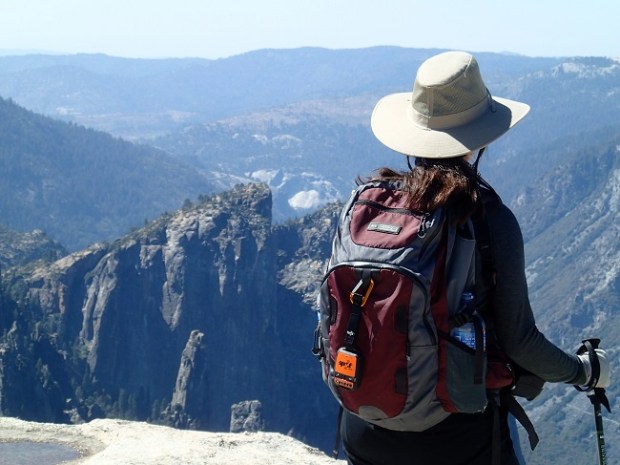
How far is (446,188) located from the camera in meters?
4.18

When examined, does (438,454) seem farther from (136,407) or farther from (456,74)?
(136,407)

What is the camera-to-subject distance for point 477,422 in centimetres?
436

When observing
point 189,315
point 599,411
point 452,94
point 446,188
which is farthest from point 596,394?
point 189,315

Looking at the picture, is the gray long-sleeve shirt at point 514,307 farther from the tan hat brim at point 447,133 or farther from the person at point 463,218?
the tan hat brim at point 447,133

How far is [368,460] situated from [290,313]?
4641 inches

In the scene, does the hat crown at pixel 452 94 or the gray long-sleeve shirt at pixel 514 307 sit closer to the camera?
the gray long-sleeve shirt at pixel 514 307

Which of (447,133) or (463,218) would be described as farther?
(447,133)

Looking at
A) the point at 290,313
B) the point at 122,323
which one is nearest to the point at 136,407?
the point at 122,323

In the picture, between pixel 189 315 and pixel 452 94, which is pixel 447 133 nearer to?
pixel 452 94

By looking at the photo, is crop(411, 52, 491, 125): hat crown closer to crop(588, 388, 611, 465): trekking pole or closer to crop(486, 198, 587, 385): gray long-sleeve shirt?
crop(486, 198, 587, 385): gray long-sleeve shirt

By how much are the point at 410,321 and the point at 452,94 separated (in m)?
1.12

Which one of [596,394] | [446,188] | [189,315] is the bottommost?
[189,315]

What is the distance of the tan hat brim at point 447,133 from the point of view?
4.36m

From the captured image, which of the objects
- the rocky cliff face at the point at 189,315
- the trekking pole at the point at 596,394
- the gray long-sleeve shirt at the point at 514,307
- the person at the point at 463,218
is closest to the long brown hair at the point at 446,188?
the person at the point at 463,218
